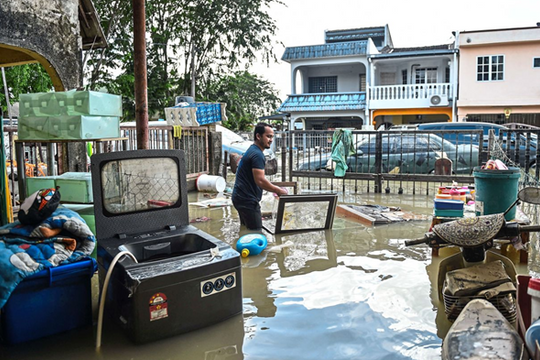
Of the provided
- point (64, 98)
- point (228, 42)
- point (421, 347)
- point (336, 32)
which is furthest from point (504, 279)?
point (336, 32)

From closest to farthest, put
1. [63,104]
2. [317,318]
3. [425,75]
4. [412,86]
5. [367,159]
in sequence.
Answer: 1. [317,318]
2. [63,104]
3. [367,159]
4. [412,86]
5. [425,75]

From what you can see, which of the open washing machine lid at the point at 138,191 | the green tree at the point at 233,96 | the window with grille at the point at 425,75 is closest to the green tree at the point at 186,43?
the green tree at the point at 233,96

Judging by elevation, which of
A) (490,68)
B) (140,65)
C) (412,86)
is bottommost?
(140,65)

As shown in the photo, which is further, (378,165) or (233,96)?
(233,96)

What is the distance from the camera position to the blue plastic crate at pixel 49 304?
11.1ft

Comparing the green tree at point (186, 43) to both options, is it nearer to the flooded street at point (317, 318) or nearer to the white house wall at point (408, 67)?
the white house wall at point (408, 67)

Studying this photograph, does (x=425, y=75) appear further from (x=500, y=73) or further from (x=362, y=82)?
(x=500, y=73)

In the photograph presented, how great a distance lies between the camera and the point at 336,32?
32.8 m

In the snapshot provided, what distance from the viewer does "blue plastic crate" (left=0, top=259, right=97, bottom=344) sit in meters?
3.40

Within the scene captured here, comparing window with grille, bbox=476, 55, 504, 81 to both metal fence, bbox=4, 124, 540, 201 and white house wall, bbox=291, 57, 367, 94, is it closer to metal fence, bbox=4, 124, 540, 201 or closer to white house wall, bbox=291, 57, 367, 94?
white house wall, bbox=291, 57, 367, 94

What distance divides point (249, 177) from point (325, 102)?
1953 centimetres

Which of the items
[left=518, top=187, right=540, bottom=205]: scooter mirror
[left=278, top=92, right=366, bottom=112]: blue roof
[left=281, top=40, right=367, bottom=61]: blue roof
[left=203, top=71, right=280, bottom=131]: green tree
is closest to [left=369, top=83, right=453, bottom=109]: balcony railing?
[left=278, top=92, right=366, bottom=112]: blue roof

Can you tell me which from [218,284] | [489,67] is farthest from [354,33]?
[218,284]

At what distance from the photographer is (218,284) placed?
3.68 metres
